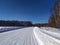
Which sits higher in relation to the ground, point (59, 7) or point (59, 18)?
point (59, 7)

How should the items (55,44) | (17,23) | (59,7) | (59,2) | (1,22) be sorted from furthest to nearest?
1. (17,23)
2. (1,22)
3. (59,2)
4. (59,7)
5. (55,44)

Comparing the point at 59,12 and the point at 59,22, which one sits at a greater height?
the point at 59,12

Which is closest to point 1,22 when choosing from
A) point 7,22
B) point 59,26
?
point 7,22

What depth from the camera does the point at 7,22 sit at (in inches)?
5960

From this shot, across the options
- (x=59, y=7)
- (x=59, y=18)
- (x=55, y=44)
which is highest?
(x=59, y=7)

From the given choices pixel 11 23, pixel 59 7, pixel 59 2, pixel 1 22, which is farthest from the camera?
pixel 11 23

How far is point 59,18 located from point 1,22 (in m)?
94.4

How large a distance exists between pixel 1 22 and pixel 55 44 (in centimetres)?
13747

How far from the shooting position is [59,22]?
59.2 metres

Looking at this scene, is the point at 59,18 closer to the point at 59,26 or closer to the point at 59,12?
the point at 59,12

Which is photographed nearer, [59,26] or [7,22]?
[59,26]

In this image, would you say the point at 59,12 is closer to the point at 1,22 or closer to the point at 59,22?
the point at 59,22

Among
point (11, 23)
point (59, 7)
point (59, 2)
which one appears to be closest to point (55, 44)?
point (59, 7)

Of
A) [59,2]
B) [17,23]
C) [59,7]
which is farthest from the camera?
[17,23]
